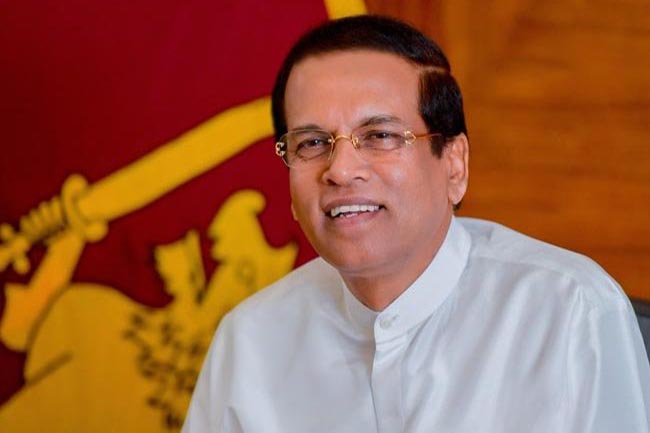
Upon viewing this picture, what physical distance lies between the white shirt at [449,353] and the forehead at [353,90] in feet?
0.78

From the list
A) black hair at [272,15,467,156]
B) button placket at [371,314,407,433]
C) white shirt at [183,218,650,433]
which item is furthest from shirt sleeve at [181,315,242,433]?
black hair at [272,15,467,156]

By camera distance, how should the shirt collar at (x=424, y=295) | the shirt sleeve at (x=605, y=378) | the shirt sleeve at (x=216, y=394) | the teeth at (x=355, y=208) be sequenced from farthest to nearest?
1. the shirt sleeve at (x=216, y=394)
2. the shirt collar at (x=424, y=295)
3. the teeth at (x=355, y=208)
4. the shirt sleeve at (x=605, y=378)

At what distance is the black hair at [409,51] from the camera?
1.51 m

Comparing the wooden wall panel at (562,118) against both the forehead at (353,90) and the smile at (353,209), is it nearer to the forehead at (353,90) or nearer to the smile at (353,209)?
the forehead at (353,90)

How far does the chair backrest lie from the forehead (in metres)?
0.42

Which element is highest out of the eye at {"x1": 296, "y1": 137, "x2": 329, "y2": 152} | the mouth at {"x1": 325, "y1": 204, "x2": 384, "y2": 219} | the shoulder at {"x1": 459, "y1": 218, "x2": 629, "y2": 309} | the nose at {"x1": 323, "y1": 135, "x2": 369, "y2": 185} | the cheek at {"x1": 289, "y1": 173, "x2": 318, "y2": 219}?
the eye at {"x1": 296, "y1": 137, "x2": 329, "y2": 152}

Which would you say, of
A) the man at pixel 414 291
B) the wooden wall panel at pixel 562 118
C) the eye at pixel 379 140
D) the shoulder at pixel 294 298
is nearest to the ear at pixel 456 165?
the man at pixel 414 291

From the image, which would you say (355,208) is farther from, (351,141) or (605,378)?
(605,378)

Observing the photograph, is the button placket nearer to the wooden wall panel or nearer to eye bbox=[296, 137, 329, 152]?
eye bbox=[296, 137, 329, 152]

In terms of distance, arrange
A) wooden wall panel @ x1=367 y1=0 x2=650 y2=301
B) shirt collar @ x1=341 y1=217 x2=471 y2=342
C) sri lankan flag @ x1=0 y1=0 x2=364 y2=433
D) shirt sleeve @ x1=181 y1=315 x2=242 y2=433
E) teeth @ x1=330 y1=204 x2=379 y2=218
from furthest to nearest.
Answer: sri lankan flag @ x1=0 y1=0 x2=364 y2=433
wooden wall panel @ x1=367 y1=0 x2=650 y2=301
shirt sleeve @ x1=181 y1=315 x2=242 y2=433
shirt collar @ x1=341 y1=217 x2=471 y2=342
teeth @ x1=330 y1=204 x2=379 y2=218

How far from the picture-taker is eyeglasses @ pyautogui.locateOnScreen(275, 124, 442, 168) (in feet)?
4.75

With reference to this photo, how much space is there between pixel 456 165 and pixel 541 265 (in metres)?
0.20

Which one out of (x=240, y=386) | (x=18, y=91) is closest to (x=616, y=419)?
→ (x=240, y=386)

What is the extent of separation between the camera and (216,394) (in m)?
1.73
